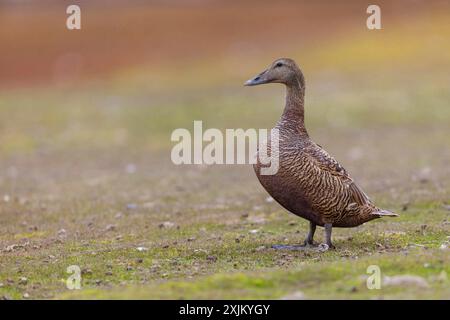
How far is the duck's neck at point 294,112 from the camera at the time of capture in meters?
10.8

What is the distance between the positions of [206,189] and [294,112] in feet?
22.0

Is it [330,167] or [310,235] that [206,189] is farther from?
[330,167]

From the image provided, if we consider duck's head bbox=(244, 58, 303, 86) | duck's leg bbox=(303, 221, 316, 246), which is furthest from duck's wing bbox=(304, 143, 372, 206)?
duck's head bbox=(244, 58, 303, 86)

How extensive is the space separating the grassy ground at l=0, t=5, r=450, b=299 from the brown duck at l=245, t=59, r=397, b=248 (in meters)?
0.49

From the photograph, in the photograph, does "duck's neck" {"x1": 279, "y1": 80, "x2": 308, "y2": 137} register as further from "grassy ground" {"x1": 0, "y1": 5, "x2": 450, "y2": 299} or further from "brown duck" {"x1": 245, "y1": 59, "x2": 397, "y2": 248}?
"grassy ground" {"x1": 0, "y1": 5, "x2": 450, "y2": 299}

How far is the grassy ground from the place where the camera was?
895 centimetres

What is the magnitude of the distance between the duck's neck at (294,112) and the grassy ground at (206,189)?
164 cm

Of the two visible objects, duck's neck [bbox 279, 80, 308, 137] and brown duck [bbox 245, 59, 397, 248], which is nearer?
brown duck [bbox 245, 59, 397, 248]

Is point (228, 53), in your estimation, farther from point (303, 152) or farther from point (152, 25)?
point (303, 152)

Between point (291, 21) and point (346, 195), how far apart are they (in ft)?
128

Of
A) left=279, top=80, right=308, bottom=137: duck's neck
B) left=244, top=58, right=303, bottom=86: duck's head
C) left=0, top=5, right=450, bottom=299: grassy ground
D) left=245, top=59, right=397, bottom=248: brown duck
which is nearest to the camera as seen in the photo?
left=0, top=5, right=450, bottom=299: grassy ground

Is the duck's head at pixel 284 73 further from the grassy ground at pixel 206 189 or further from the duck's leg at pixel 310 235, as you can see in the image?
the grassy ground at pixel 206 189

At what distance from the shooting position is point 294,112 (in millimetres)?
10969

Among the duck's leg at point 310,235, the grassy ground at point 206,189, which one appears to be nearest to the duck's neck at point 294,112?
the duck's leg at point 310,235
